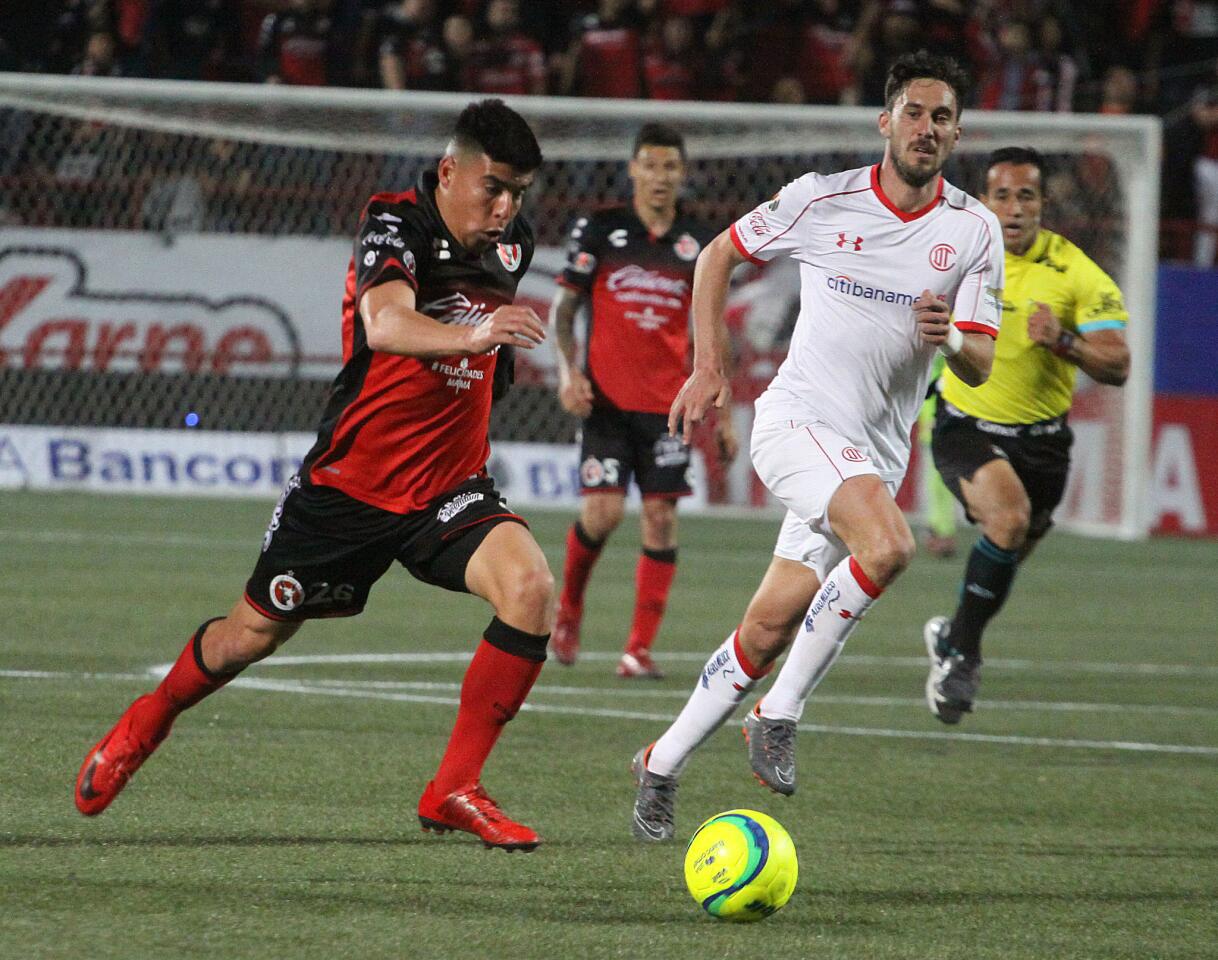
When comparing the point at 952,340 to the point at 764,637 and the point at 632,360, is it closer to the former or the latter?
the point at 764,637

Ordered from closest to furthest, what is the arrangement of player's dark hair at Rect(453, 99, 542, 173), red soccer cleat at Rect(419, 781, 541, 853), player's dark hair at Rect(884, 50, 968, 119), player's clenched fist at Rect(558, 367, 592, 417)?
red soccer cleat at Rect(419, 781, 541, 853), player's dark hair at Rect(453, 99, 542, 173), player's dark hair at Rect(884, 50, 968, 119), player's clenched fist at Rect(558, 367, 592, 417)

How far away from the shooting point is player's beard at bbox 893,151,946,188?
5969mm

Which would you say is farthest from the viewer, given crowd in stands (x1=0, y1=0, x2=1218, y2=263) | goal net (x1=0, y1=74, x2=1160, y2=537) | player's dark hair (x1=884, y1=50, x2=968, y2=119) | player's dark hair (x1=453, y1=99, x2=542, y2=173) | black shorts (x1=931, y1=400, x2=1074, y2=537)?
crowd in stands (x1=0, y1=0, x2=1218, y2=263)

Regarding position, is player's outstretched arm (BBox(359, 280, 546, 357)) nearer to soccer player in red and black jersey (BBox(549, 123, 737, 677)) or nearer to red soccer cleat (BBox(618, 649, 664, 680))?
red soccer cleat (BBox(618, 649, 664, 680))

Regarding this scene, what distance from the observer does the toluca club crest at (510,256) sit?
17.4ft

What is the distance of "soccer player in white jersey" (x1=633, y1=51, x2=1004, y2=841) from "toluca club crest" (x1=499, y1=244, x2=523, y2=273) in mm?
606

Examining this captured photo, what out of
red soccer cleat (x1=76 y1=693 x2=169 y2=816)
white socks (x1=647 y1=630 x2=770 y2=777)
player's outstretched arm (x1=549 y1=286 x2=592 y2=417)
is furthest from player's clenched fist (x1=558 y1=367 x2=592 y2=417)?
red soccer cleat (x1=76 y1=693 x2=169 y2=816)

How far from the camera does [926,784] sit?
6.50 meters

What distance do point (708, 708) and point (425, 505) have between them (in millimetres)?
1029

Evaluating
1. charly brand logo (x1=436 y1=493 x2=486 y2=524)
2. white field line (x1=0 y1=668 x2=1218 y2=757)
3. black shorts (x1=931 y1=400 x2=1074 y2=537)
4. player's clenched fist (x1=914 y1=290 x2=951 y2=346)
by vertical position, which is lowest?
white field line (x1=0 y1=668 x2=1218 y2=757)

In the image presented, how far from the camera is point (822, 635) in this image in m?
5.52

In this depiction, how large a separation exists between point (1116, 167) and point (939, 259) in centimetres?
1119

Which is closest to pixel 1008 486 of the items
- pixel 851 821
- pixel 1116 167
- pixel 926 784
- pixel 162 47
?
pixel 926 784

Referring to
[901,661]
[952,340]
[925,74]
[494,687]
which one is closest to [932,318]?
[952,340]
